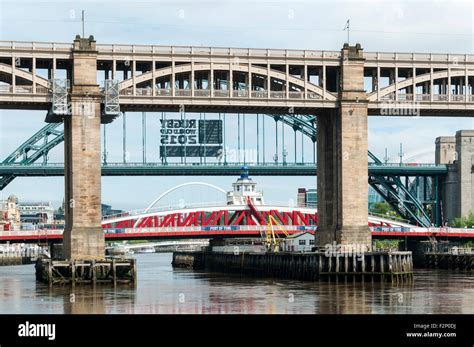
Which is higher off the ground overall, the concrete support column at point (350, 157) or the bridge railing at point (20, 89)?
the bridge railing at point (20, 89)

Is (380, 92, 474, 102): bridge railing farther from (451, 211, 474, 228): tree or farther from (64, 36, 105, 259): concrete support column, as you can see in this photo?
(451, 211, 474, 228): tree

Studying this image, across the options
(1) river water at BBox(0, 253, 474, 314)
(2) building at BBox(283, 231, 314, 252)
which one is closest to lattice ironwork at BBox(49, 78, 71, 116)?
(1) river water at BBox(0, 253, 474, 314)

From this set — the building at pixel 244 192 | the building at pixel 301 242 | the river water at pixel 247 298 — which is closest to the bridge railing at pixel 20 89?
the river water at pixel 247 298

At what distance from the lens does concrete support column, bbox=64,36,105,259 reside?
104062mm

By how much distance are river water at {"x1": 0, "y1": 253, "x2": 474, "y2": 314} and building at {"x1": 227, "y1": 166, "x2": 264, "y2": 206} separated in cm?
7189

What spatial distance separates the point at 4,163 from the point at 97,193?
307ft

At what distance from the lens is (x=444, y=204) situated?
7785 inches

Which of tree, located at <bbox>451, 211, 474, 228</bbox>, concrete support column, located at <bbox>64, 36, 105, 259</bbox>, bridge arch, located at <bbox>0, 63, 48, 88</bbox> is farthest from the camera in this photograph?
tree, located at <bbox>451, 211, 474, 228</bbox>

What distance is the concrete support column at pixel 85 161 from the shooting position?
104 m

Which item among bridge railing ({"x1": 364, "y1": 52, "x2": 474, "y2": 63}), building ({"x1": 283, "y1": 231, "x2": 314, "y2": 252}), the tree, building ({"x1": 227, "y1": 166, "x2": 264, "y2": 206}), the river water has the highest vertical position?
bridge railing ({"x1": 364, "y1": 52, "x2": 474, "y2": 63})

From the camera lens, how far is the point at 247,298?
286 ft

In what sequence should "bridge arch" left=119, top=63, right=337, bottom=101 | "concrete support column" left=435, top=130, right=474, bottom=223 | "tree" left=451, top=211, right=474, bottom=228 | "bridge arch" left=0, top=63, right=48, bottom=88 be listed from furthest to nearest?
"concrete support column" left=435, top=130, right=474, bottom=223
"tree" left=451, top=211, right=474, bottom=228
"bridge arch" left=119, top=63, right=337, bottom=101
"bridge arch" left=0, top=63, right=48, bottom=88

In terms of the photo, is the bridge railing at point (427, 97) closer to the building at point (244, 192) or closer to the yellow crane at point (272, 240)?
the yellow crane at point (272, 240)

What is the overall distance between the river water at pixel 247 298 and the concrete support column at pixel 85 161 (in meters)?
5.50
